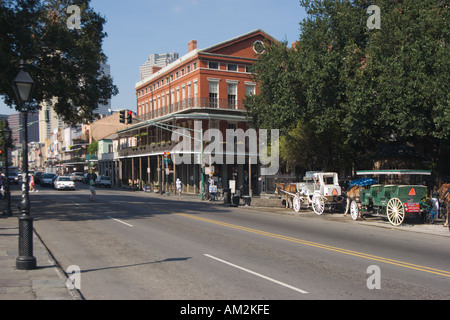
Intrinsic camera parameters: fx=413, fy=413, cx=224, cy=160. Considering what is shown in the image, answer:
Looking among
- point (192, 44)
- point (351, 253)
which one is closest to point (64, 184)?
point (192, 44)

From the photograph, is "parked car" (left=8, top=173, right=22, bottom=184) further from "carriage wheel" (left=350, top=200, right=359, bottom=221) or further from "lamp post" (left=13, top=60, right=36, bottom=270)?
"lamp post" (left=13, top=60, right=36, bottom=270)

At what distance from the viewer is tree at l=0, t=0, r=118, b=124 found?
66.5ft

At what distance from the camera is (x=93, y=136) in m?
99.0

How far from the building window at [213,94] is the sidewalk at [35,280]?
40.0 meters

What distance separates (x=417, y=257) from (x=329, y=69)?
46.6 ft

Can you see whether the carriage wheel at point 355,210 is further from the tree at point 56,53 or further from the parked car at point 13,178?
the parked car at point 13,178

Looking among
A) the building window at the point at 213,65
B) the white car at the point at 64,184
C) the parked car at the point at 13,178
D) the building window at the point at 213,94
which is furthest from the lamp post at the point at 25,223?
the parked car at the point at 13,178

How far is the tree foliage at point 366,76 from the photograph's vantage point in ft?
65.4

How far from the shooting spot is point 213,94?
166 ft

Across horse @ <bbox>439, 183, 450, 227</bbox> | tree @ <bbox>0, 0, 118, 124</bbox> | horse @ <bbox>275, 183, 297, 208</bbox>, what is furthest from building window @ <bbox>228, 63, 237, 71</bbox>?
horse @ <bbox>439, 183, 450, 227</bbox>

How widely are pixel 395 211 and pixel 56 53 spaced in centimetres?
1894

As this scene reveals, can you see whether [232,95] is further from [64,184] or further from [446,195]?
[446,195]

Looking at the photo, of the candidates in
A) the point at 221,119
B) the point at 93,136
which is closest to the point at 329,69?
the point at 221,119

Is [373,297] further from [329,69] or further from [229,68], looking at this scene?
[229,68]
